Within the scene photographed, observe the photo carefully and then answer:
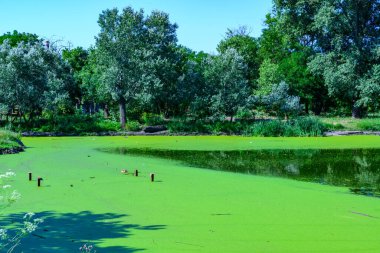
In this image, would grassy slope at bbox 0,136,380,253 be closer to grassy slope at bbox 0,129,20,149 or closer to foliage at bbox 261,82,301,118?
grassy slope at bbox 0,129,20,149

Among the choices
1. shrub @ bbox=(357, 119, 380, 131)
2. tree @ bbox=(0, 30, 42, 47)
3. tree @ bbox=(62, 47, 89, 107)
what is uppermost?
tree @ bbox=(0, 30, 42, 47)

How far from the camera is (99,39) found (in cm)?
3275

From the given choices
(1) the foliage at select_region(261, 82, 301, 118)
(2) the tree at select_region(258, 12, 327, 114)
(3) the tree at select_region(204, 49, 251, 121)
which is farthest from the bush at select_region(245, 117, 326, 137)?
(2) the tree at select_region(258, 12, 327, 114)

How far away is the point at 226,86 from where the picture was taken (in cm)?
3250

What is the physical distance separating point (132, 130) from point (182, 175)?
2018cm

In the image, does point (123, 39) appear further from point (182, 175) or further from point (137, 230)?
point (137, 230)

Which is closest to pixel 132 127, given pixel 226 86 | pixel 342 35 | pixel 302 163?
pixel 226 86

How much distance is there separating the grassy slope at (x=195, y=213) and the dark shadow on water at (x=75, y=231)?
0.5 inches

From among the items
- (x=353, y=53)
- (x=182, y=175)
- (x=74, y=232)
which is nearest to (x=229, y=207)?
(x=74, y=232)

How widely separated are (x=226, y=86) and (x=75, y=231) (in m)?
27.2

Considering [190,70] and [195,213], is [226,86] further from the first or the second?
[195,213]

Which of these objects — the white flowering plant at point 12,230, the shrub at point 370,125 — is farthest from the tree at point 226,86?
the white flowering plant at point 12,230

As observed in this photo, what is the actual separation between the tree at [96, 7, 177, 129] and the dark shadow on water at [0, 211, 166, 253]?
24964 millimetres

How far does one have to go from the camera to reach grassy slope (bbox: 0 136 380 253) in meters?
5.52
